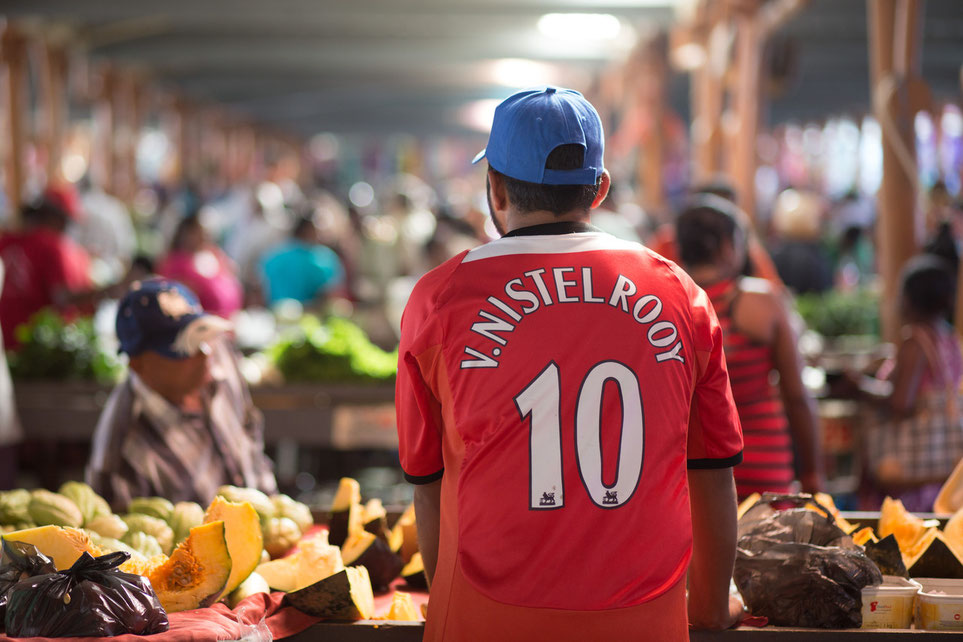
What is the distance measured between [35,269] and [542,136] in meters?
6.35

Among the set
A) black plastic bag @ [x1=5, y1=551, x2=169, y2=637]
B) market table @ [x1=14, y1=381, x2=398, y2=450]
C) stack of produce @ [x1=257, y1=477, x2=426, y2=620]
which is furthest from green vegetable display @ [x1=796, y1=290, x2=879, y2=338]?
black plastic bag @ [x1=5, y1=551, x2=169, y2=637]

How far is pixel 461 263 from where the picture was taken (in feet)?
6.79

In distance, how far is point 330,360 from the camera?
21.2 ft

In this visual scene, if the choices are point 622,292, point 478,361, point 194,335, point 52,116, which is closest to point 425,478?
point 478,361

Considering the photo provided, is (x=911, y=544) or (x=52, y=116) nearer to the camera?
(x=911, y=544)

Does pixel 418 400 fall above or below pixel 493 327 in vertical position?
below

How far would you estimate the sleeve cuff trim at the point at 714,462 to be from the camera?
2.20 meters

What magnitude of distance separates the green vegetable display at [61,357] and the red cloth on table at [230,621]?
4.31m

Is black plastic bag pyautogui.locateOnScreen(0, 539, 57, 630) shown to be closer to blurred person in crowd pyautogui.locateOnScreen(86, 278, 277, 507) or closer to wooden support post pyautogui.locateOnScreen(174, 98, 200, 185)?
blurred person in crowd pyautogui.locateOnScreen(86, 278, 277, 507)

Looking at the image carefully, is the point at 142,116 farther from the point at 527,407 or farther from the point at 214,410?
the point at 527,407

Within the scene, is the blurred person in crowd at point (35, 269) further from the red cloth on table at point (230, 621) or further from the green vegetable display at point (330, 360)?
the red cloth on table at point (230, 621)

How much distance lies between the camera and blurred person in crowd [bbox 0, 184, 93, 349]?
296 inches

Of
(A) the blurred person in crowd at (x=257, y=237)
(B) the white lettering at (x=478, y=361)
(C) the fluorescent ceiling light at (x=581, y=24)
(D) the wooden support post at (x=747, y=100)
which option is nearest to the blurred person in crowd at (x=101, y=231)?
(A) the blurred person in crowd at (x=257, y=237)

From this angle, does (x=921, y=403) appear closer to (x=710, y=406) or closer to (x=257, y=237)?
(x=710, y=406)
